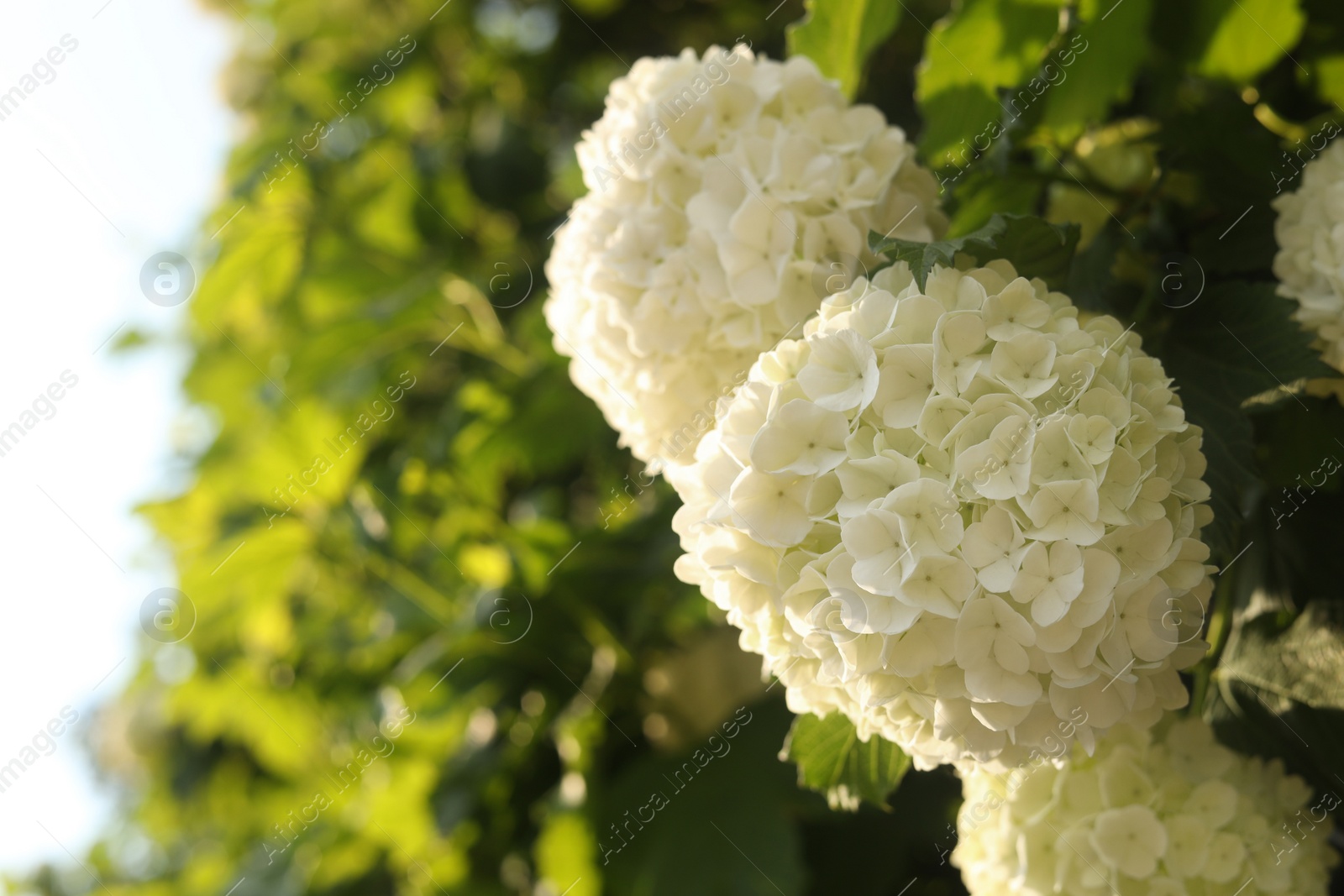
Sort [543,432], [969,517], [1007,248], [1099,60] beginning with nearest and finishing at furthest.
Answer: [969,517]
[1007,248]
[1099,60]
[543,432]

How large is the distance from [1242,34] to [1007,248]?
1.33 ft

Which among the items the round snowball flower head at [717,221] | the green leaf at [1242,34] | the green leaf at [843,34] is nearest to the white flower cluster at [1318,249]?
the green leaf at [1242,34]

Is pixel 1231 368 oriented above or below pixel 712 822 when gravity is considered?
above

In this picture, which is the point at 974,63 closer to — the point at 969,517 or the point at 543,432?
the point at 969,517

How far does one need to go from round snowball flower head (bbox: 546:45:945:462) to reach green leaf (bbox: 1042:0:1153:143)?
16cm

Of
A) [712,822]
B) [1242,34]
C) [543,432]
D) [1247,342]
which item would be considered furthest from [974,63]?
[712,822]

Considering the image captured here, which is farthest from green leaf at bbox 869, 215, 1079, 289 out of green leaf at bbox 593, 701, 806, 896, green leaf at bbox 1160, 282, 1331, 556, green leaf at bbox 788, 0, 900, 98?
green leaf at bbox 593, 701, 806, 896

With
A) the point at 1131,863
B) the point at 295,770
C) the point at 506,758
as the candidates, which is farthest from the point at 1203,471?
the point at 295,770

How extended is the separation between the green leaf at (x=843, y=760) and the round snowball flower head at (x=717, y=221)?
0.85 feet

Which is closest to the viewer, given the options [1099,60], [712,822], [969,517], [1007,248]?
[969,517]

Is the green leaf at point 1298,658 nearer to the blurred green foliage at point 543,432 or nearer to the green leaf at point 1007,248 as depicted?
the blurred green foliage at point 543,432

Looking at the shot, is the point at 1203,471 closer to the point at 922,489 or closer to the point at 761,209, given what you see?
the point at 922,489

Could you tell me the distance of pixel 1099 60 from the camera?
855mm

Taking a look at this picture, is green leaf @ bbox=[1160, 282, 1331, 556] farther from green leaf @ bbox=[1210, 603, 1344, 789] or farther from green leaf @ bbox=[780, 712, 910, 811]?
green leaf @ bbox=[780, 712, 910, 811]
